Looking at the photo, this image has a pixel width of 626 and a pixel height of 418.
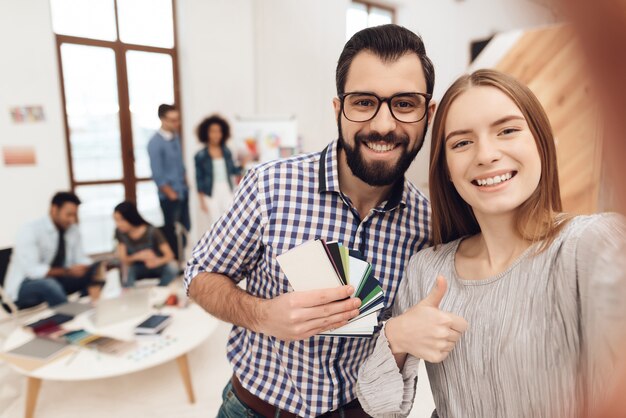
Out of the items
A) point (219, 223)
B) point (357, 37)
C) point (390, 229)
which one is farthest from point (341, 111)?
point (219, 223)

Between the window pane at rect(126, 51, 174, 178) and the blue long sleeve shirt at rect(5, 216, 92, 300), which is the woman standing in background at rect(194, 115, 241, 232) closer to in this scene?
the window pane at rect(126, 51, 174, 178)

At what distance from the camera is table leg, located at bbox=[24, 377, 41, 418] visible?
2.19m

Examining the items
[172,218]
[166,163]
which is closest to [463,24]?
[166,163]

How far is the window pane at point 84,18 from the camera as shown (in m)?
4.01

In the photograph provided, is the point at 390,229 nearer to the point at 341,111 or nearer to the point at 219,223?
the point at 341,111

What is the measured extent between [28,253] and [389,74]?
10.2ft

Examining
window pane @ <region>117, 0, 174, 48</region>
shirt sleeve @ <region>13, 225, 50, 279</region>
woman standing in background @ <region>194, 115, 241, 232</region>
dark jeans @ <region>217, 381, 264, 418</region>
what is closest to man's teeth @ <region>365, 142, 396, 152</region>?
dark jeans @ <region>217, 381, 264, 418</region>

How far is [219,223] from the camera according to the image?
1208 millimetres

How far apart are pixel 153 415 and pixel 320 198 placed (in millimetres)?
1935

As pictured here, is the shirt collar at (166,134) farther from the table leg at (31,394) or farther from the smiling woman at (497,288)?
the smiling woman at (497,288)

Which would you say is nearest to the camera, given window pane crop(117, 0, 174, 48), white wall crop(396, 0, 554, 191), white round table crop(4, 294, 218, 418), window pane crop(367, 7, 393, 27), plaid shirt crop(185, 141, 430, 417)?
white wall crop(396, 0, 554, 191)

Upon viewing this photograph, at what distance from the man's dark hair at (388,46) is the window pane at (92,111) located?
4064mm

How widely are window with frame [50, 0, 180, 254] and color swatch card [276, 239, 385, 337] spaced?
4223 millimetres

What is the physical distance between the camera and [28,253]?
304 cm
